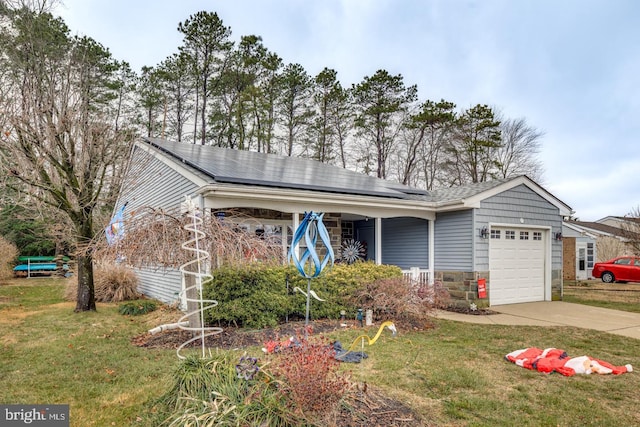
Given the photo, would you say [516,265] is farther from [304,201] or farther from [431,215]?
[304,201]

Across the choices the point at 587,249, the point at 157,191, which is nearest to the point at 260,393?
the point at 157,191

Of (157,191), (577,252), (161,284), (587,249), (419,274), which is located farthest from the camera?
(587,249)

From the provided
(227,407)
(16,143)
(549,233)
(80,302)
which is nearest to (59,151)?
(16,143)

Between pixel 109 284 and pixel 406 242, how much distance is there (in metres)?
8.49

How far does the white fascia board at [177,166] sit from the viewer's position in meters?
7.75

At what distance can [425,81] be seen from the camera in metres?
20.7

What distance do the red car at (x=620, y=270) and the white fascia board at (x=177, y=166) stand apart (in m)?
18.0

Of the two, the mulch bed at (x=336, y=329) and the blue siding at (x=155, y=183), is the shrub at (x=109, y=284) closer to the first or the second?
the blue siding at (x=155, y=183)

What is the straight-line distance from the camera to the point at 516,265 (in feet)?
33.3

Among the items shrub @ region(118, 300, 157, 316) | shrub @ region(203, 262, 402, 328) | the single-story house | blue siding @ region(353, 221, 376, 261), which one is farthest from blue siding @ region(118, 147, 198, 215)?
the single-story house

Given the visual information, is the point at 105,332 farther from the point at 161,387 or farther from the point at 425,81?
the point at 425,81

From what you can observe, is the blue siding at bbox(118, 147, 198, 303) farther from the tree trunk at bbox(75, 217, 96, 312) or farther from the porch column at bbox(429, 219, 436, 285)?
the porch column at bbox(429, 219, 436, 285)

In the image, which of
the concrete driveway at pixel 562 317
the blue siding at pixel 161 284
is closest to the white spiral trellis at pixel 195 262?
the blue siding at pixel 161 284

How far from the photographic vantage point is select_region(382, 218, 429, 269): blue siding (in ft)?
35.5
